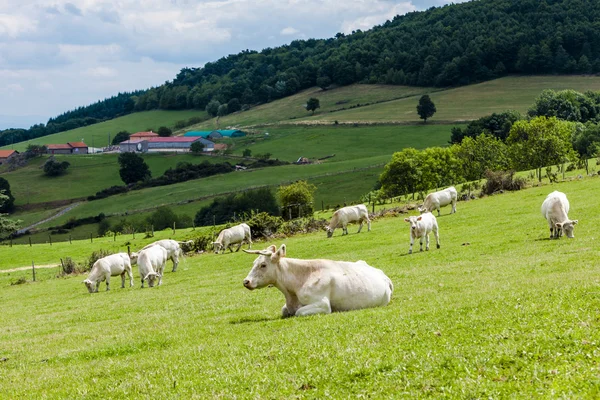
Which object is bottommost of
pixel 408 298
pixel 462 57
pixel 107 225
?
pixel 107 225

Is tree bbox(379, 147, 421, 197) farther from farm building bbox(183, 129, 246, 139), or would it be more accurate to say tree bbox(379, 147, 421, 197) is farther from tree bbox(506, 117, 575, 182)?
farm building bbox(183, 129, 246, 139)

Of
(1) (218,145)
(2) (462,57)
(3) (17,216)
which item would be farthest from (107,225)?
(2) (462,57)

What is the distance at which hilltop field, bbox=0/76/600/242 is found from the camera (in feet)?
365

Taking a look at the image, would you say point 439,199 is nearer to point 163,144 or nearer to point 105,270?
point 105,270

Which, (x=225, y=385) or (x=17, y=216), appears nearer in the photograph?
(x=225, y=385)

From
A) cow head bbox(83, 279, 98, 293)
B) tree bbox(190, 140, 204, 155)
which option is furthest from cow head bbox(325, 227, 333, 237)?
tree bbox(190, 140, 204, 155)

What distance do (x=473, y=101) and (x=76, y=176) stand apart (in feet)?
323

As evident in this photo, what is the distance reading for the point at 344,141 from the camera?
15038cm

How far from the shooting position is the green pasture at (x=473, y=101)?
155625 millimetres

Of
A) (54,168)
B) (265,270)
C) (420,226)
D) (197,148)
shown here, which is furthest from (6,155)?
(265,270)

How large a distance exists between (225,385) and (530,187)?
167 feet

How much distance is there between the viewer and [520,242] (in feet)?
95.3

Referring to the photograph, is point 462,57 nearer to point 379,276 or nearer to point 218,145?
point 218,145

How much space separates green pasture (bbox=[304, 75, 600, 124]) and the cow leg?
138526mm
